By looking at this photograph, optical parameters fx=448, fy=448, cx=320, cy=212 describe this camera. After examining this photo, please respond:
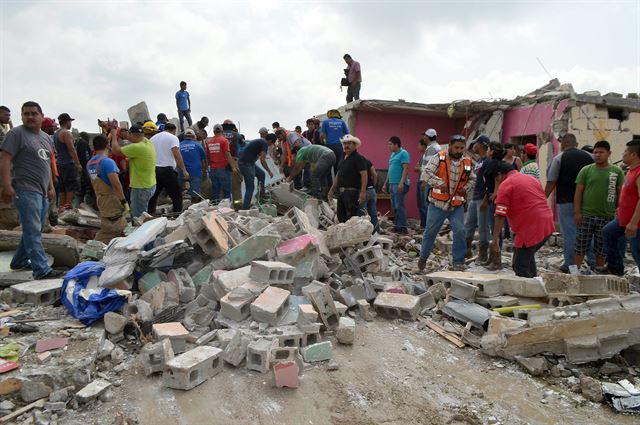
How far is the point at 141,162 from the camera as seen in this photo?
6.44m

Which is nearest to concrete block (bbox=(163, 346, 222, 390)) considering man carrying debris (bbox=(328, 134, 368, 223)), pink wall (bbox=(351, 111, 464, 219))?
man carrying debris (bbox=(328, 134, 368, 223))

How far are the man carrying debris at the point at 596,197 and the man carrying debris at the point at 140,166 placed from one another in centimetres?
592

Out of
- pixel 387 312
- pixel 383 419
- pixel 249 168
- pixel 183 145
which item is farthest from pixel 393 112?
pixel 383 419

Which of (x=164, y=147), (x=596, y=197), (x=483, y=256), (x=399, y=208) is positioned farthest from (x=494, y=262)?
(x=164, y=147)

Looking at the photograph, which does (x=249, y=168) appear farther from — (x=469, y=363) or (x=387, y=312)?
(x=469, y=363)

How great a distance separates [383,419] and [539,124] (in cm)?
865

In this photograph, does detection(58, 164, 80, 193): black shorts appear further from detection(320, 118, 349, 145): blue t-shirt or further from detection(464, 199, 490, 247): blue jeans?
detection(464, 199, 490, 247): blue jeans

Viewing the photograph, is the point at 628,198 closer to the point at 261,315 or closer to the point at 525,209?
the point at 525,209

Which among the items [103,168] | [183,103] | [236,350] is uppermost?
[183,103]

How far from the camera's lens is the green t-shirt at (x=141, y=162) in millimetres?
6406

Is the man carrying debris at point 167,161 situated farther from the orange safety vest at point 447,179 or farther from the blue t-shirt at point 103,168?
the orange safety vest at point 447,179

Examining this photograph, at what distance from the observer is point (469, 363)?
155 inches

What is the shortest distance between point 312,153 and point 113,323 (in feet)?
16.4

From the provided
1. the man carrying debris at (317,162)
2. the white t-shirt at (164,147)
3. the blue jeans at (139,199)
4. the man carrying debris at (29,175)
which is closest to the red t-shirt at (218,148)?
the white t-shirt at (164,147)
